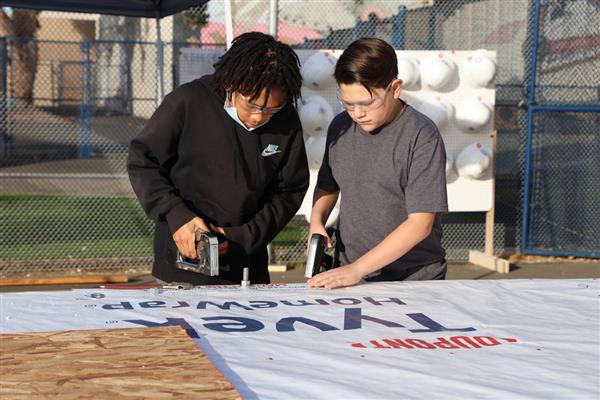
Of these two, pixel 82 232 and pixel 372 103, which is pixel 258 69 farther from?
pixel 82 232

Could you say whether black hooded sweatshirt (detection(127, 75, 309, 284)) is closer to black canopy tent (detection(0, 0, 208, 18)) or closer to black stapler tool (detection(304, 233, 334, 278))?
black stapler tool (detection(304, 233, 334, 278))

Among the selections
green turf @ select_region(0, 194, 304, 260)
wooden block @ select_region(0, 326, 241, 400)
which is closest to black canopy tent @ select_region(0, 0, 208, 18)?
green turf @ select_region(0, 194, 304, 260)

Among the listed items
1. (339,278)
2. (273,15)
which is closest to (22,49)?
(273,15)

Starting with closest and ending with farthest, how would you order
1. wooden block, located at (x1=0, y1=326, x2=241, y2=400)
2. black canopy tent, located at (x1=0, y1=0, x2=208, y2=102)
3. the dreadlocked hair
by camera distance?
wooden block, located at (x1=0, y1=326, x2=241, y2=400) < the dreadlocked hair < black canopy tent, located at (x1=0, y1=0, x2=208, y2=102)

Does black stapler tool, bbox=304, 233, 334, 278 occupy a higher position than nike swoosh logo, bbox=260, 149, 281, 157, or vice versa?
nike swoosh logo, bbox=260, 149, 281, 157

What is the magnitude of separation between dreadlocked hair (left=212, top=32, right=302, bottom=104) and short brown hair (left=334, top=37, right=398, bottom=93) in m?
0.18

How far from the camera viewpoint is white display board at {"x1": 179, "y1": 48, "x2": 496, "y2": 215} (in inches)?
321

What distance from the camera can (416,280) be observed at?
3.35 metres

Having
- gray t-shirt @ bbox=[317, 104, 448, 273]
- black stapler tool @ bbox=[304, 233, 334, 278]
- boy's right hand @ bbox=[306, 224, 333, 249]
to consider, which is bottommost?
black stapler tool @ bbox=[304, 233, 334, 278]

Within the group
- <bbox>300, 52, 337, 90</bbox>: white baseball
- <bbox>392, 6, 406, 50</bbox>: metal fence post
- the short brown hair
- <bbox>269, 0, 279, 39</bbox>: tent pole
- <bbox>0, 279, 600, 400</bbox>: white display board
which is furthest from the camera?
<bbox>392, 6, 406, 50</bbox>: metal fence post

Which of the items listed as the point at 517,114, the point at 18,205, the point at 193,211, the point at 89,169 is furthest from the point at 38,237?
the point at 193,211

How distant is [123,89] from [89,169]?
4737 millimetres

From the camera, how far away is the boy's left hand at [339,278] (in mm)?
3084

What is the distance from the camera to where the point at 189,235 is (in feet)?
10.4
